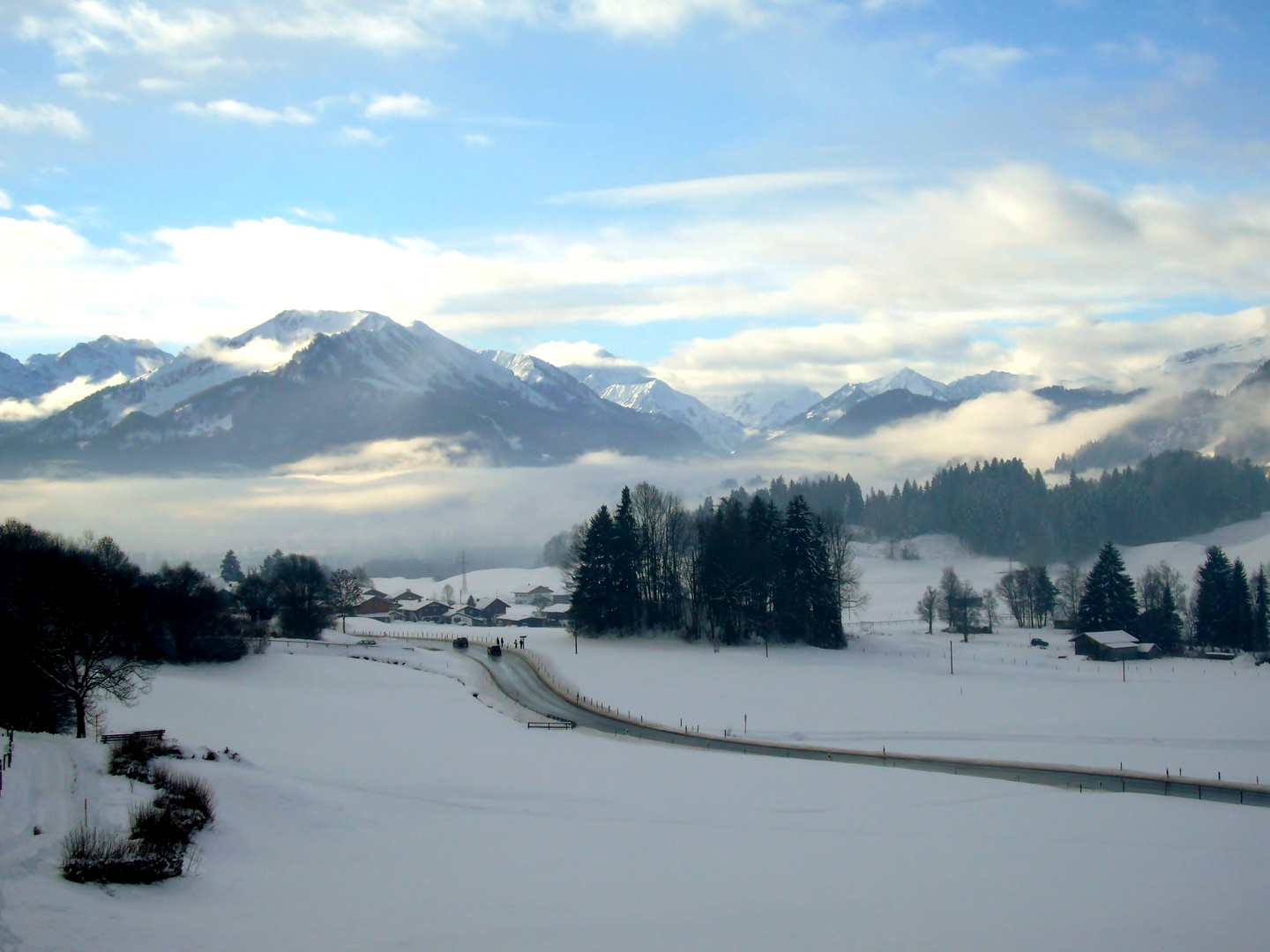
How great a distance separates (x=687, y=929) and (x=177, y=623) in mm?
49302

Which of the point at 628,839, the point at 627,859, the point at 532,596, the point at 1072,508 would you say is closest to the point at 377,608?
the point at 532,596

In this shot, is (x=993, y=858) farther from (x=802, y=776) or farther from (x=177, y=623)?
(x=177, y=623)

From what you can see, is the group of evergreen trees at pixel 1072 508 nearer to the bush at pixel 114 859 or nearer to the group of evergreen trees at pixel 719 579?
the group of evergreen trees at pixel 719 579

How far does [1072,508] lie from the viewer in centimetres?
16750

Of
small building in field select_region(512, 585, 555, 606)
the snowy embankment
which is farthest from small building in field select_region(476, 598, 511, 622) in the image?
the snowy embankment

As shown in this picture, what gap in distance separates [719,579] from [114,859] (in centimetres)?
5789

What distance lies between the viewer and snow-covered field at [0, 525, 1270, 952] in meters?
15.1

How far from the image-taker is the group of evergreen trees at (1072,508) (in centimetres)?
16650

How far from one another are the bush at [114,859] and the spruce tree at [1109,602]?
85423 millimetres

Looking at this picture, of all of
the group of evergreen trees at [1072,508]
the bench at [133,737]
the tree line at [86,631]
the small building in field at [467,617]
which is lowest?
the small building in field at [467,617]

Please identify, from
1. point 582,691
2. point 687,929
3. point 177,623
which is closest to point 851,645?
point 582,691

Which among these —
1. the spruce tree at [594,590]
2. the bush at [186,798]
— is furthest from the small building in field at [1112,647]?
the bush at [186,798]

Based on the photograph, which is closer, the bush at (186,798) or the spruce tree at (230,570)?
the bush at (186,798)

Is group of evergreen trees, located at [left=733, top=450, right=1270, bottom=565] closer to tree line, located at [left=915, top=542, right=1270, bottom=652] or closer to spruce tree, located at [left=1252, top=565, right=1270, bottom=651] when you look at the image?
spruce tree, located at [left=1252, top=565, right=1270, bottom=651]
